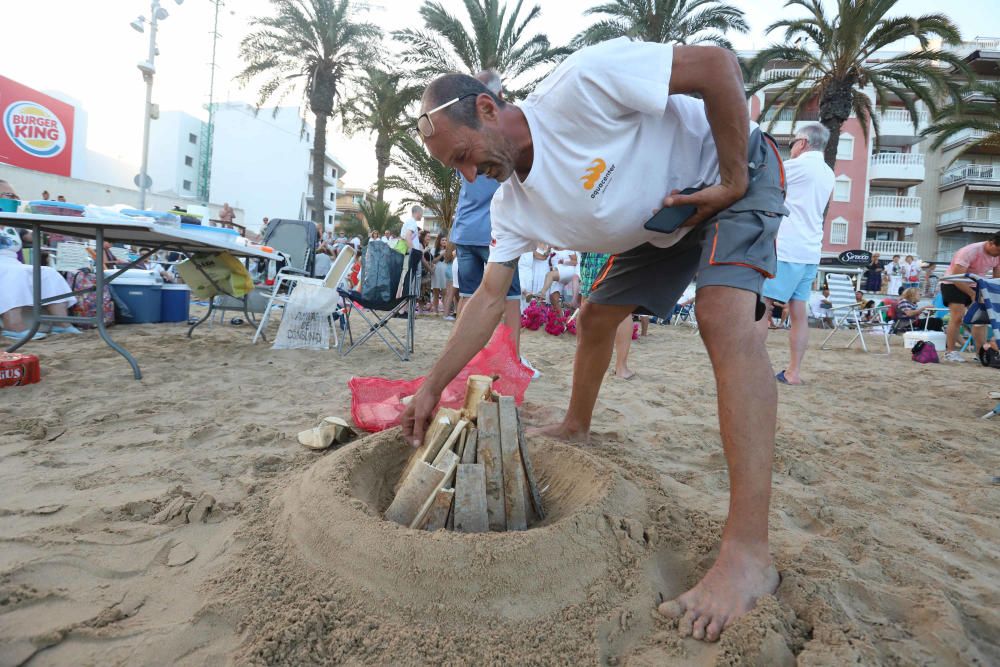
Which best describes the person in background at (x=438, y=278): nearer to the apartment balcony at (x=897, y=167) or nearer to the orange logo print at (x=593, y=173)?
the orange logo print at (x=593, y=173)

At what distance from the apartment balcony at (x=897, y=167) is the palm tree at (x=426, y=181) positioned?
26127 millimetres

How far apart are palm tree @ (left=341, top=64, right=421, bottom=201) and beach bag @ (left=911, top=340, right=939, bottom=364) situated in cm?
1357

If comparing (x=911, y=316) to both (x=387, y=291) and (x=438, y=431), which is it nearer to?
(x=387, y=291)

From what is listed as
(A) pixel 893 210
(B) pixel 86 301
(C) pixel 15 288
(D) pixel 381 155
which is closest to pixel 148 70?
(D) pixel 381 155

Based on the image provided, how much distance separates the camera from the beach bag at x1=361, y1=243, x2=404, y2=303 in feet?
16.0

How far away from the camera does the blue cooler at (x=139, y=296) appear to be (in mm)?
6406

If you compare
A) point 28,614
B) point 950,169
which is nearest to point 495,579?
point 28,614

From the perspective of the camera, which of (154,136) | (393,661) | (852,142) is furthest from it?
(154,136)

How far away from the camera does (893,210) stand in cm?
2980

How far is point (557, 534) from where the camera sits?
1447mm

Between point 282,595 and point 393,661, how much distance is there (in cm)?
37

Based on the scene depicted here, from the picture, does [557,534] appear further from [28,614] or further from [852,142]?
[852,142]

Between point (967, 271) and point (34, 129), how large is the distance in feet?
91.9

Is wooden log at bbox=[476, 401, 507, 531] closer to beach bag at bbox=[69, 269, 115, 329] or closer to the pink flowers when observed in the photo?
beach bag at bbox=[69, 269, 115, 329]
